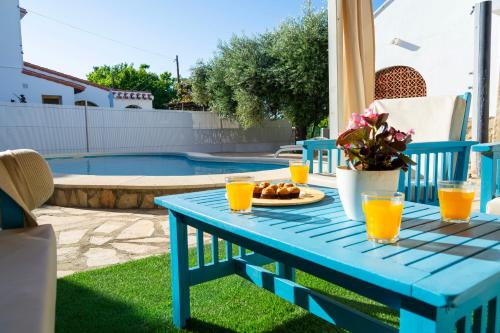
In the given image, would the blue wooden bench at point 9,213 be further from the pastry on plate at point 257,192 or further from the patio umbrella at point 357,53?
the patio umbrella at point 357,53

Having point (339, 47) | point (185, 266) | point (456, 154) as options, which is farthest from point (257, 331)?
point (339, 47)

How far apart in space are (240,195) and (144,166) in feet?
27.3

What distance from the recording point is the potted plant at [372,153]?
112 cm

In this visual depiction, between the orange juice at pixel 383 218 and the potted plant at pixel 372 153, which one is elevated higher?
the potted plant at pixel 372 153

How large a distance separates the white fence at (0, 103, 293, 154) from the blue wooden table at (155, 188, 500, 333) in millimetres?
Answer: 11183

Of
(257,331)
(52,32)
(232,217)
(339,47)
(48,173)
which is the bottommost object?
(257,331)

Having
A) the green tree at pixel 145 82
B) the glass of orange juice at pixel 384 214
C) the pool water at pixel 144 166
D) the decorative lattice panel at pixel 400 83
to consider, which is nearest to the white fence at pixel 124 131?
the pool water at pixel 144 166

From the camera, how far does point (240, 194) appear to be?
132 centimetres

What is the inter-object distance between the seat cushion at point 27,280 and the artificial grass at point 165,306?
61 centimetres

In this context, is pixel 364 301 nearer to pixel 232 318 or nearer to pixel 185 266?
pixel 232 318

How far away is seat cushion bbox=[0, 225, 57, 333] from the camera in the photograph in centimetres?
79

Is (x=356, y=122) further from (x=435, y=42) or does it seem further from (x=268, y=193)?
(x=435, y=42)

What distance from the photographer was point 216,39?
13406 mm

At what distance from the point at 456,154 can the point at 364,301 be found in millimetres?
1324
